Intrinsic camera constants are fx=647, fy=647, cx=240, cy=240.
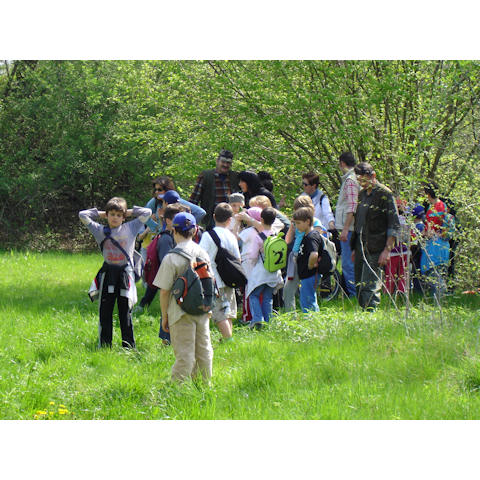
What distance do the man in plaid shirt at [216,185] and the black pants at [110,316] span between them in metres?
3.10

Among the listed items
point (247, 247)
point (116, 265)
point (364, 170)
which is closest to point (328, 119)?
point (364, 170)

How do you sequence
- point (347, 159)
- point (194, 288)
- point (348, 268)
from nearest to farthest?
1. point (194, 288)
2. point (347, 159)
3. point (348, 268)

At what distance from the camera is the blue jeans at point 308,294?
341 inches

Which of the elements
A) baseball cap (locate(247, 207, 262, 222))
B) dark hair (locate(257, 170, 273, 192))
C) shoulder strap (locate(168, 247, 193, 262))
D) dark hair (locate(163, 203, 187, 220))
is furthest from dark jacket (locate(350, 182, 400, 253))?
shoulder strap (locate(168, 247, 193, 262))

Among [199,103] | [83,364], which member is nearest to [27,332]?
[83,364]

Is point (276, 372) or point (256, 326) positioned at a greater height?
point (276, 372)

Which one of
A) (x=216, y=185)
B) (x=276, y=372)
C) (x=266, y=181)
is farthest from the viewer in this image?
(x=266, y=181)

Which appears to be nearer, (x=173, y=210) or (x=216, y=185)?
(x=173, y=210)

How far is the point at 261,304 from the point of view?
8.84 meters

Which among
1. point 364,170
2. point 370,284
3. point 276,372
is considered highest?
point 364,170

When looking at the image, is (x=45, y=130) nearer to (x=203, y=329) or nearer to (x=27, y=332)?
(x=27, y=332)

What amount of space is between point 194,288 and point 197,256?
0.37 m

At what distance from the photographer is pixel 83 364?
7008mm

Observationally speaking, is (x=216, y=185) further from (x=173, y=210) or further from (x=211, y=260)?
(x=173, y=210)
